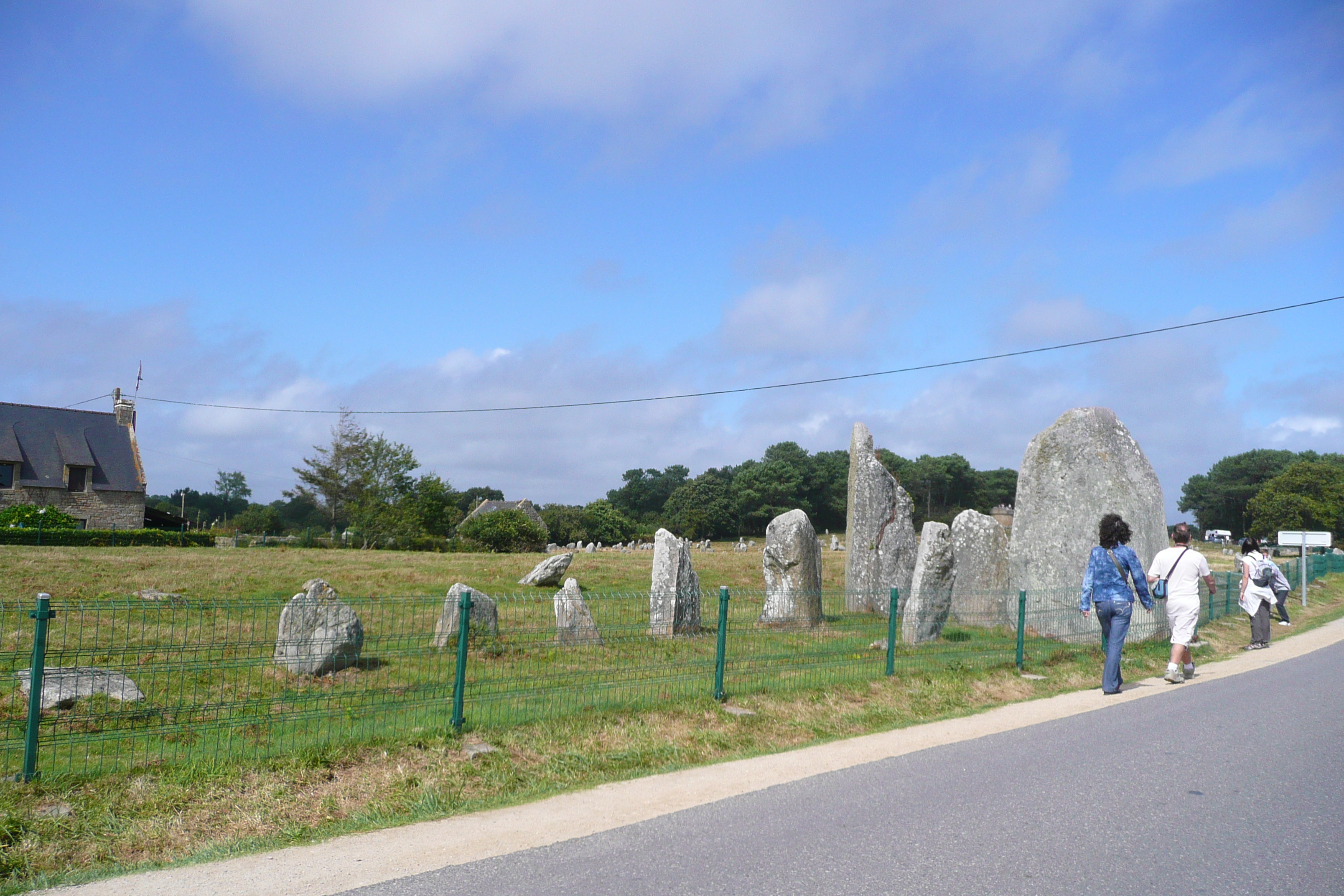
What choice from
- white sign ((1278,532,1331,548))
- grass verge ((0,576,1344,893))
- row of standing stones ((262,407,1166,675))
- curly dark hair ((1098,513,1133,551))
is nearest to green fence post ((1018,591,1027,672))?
row of standing stones ((262,407,1166,675))

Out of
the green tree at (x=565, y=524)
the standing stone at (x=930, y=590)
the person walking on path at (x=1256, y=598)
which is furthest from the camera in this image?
the green tree at (x=565, y=524)

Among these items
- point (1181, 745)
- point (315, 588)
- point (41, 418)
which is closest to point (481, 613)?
point (315, 588)

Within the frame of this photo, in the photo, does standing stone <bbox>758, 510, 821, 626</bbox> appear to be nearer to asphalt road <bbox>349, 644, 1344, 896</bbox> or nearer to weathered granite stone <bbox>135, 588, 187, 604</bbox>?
asphalt road <bbox>349, 644, 1344, 896</bbox>

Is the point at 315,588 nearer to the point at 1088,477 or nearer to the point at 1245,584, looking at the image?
the point at 1088,477

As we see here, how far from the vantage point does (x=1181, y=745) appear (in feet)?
25.7

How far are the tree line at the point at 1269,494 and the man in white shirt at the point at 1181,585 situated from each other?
59.0 meters

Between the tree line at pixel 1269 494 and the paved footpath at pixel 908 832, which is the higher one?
the tree line at pixel 1269 494

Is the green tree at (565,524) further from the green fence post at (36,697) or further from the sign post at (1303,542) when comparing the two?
the green fence post at (36,697)

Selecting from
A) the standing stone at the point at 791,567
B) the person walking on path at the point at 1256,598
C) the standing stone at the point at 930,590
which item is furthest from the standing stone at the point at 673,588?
the person walking on path at the point at 1256,598

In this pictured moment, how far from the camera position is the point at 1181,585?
11312 millimetres

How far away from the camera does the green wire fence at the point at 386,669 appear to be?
6676mm

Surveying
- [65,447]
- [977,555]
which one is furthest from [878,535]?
[65,447]

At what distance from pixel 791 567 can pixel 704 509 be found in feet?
201

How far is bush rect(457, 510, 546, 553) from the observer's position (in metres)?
40.2
